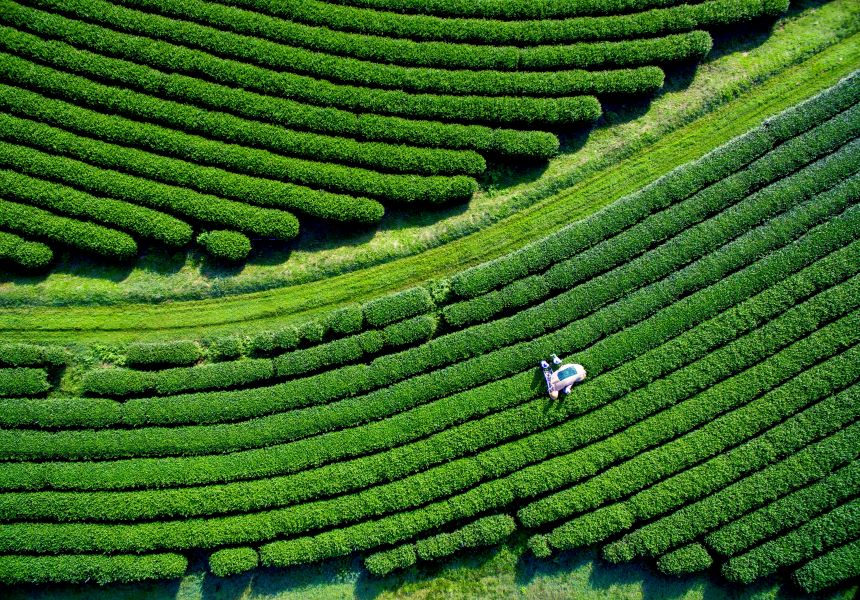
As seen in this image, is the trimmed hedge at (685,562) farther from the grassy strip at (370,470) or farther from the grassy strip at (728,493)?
the grassy strip at (370,470)

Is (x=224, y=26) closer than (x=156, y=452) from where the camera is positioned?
No

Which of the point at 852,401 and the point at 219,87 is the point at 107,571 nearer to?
the point at 219,87

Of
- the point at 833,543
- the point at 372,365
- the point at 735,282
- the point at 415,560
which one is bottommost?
the point at 833,543

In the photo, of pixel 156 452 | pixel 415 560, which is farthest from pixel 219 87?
pixel 415 560

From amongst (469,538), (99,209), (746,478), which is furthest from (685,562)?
(99,209)

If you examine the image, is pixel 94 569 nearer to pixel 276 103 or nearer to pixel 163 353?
pixel 163 353

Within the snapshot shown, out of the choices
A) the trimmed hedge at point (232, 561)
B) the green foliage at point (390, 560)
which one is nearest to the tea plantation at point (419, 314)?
the trimmed hedge at point (232, 561)
